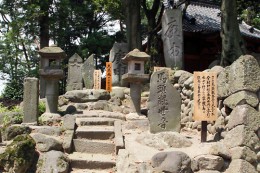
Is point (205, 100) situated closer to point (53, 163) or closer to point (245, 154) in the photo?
point (245, 154)

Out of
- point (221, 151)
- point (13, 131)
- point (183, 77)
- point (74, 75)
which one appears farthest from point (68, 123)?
point (74, 75)

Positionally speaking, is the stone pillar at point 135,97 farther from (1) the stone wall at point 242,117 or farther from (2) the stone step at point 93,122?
(1) the stone wall at point 242,117

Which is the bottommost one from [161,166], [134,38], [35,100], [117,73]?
[161,166]

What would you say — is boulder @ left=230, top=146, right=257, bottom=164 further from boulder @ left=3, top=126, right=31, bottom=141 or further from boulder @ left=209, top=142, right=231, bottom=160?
boulder @ left=3, top=126, right=31, bottom=141

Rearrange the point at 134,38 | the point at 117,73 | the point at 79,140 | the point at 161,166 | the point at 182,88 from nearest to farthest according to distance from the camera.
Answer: the point at 161,166, the point at 79,140, the point at 182,88, the point at 117,73, the point at 134,38

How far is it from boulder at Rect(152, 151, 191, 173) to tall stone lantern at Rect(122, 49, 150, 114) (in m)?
5.14

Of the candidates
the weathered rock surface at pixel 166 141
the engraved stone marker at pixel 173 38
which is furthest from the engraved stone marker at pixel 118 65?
the weathered rock surface at pixel 166 141

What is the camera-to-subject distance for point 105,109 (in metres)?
12.7

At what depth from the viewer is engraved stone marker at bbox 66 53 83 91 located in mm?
16748

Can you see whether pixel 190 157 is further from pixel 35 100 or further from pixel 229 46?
pixel 229 46

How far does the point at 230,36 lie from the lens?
11.5 meters

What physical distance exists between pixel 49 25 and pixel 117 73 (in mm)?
8388

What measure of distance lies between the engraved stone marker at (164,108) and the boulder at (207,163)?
237 cm

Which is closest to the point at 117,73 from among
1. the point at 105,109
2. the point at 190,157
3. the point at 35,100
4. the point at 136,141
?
the point at 105,109
